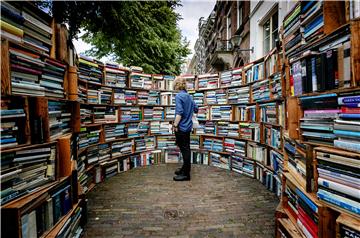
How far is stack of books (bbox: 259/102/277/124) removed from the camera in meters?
2.81

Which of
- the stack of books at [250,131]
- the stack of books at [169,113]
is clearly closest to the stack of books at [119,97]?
the stack of books at [169,113]

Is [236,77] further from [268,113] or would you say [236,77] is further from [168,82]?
[168,82]

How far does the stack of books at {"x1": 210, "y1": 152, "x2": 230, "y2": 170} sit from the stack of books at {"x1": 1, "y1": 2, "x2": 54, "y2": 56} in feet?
11.3

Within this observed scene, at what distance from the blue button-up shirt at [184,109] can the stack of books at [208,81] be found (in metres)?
1.06

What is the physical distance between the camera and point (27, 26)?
138cm

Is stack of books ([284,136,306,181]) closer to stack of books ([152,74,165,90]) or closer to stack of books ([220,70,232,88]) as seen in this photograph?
stack of books ([220,70,232,88])

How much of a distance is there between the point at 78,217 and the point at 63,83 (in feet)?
4.04

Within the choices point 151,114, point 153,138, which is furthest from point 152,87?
point 153,138

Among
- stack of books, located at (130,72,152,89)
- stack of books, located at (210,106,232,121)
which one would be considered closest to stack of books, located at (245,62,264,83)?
stack of books, located at (210,106,232,121)

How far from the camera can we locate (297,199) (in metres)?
1.55

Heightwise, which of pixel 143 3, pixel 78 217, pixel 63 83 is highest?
pixel 143 3

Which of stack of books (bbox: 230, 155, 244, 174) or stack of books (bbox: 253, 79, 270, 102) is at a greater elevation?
stack of books (bbox: 253, 79, 270, 102)

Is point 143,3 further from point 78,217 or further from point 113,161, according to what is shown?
point 78,217

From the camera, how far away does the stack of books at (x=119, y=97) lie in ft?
12.4
